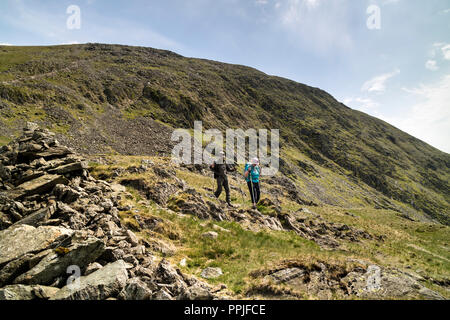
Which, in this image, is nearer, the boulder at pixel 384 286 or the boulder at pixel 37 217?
the boulder at pixel 384 286

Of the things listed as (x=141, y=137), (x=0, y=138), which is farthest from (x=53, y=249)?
(x=141, y=137)

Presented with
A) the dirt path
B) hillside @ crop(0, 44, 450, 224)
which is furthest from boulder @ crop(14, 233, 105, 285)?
the dirt path

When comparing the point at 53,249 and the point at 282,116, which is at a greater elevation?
the point at 282,116

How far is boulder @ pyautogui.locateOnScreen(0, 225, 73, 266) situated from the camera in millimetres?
6193

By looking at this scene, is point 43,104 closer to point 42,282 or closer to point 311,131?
point 42,282

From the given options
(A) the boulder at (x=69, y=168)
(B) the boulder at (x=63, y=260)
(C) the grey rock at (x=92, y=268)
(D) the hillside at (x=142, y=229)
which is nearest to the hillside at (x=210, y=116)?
(D) the hillside at (x=142, y=229)

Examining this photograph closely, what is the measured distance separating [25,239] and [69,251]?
5.94 feet

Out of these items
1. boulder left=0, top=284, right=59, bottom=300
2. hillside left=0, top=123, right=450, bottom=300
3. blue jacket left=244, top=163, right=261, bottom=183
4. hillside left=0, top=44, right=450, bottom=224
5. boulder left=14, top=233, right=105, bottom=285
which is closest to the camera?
boulder left=0, top=284, right=59, bottom=300

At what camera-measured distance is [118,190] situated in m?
13.8

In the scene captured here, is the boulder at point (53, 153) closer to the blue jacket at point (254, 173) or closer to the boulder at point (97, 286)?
the boulder at point (97, 286)

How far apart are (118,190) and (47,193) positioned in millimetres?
3905

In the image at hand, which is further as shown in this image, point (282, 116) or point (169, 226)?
point (282, 116)

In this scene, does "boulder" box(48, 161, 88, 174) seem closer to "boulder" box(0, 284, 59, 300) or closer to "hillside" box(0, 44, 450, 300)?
"hillside" box(0, 44, 450, 300)

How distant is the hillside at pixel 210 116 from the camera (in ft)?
178
